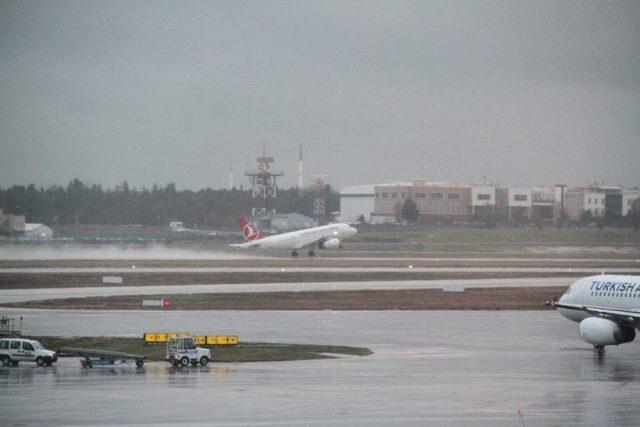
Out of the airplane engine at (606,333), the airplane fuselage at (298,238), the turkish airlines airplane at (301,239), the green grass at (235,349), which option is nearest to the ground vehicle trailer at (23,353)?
the green grass at (235,349)

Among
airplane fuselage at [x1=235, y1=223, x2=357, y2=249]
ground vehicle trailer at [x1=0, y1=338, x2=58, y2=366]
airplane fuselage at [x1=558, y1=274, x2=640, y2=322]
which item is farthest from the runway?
ground vehicle trailer at [x1=0, y1=338, x2=58, y2=366]

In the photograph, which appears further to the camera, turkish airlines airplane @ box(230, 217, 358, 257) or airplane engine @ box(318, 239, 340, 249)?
airplane engine @ box(318, 239, 340, 249)

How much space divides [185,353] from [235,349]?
6.03 metres

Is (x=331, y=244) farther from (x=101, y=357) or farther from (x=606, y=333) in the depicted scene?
(x=101, y=357)

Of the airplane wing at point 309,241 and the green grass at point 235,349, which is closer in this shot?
the green grass at point 235,349

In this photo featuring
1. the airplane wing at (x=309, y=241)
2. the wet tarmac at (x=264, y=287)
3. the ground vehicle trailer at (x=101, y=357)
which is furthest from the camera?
the airplane wing at (x=309, y=241)

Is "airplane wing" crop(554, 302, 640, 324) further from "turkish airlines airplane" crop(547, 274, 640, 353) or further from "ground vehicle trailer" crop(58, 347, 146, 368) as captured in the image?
"ground vehicle trailer" crop(58, 347, 146, 368)

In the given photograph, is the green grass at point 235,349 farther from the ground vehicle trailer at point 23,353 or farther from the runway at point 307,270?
the runway at point 307,270

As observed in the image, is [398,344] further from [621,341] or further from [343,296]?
[343,296]

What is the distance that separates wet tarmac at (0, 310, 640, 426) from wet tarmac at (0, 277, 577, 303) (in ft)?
87.6

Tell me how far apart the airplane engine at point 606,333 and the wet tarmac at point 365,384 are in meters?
0.95

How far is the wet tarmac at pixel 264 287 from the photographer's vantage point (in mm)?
101312

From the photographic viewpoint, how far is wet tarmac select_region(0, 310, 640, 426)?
132ft

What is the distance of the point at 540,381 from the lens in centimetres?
4950
